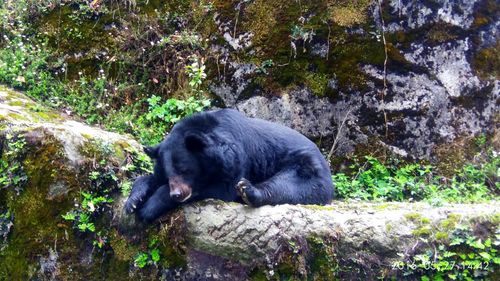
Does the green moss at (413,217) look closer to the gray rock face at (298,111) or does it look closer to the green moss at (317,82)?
the gray rock face at (298,111)

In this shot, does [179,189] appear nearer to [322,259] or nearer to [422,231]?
[322,259]

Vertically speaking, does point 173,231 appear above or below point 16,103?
below

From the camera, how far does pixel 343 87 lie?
7.69 m

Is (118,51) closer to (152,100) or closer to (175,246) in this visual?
(152,100)

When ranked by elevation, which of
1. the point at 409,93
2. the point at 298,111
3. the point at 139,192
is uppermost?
the point at 409,93

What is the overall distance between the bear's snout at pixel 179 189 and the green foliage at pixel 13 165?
1.37m

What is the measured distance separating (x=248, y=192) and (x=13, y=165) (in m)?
2.15

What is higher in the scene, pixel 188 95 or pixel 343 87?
pixel 343 87

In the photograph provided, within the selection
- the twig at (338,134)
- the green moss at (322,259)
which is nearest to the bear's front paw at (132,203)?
the green moss at (322,259)

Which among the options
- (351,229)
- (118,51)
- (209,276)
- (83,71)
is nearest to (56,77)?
(83,71)

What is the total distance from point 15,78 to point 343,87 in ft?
14.1

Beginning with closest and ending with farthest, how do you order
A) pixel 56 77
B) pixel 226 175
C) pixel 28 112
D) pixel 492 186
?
pixel 226 175 → pixel 28 112 → pixel 492 186 → pixel 56 77

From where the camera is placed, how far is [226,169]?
491 cm

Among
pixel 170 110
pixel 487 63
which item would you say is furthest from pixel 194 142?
pixel 487 63
